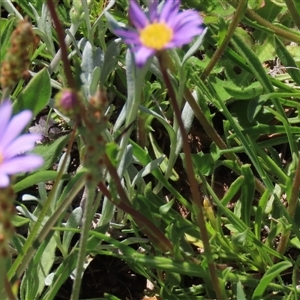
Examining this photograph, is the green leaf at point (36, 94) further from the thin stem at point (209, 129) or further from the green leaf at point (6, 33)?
the thin stem at point (209, 129)

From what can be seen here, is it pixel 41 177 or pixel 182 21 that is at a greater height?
pixel 182 21

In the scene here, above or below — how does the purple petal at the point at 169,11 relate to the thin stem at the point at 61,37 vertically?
above

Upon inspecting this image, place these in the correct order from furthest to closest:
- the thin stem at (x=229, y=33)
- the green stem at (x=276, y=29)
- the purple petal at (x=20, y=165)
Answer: the green stem at (x=276, y=29) → the thin stem at (x=229, y=33) → the purple petal at (x=20, y=165)

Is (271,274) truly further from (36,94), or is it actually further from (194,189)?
(36,94)

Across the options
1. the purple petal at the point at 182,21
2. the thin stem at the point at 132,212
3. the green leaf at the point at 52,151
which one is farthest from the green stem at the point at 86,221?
the green leaf at the point at 52,151

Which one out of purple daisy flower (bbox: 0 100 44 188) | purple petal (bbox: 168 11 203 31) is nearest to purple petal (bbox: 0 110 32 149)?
purple daisy flower (bbox: 0 100 44 188)

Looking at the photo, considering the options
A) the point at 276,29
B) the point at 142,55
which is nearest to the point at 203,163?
the point at 276,29

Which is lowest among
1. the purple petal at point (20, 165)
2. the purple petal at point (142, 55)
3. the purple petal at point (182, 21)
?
the purple petal at point (20, 165)

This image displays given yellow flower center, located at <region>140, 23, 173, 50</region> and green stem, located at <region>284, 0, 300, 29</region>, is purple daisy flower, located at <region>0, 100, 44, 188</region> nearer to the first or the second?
yellow flower center, located at <region>140, 23, 173, 50</region>
